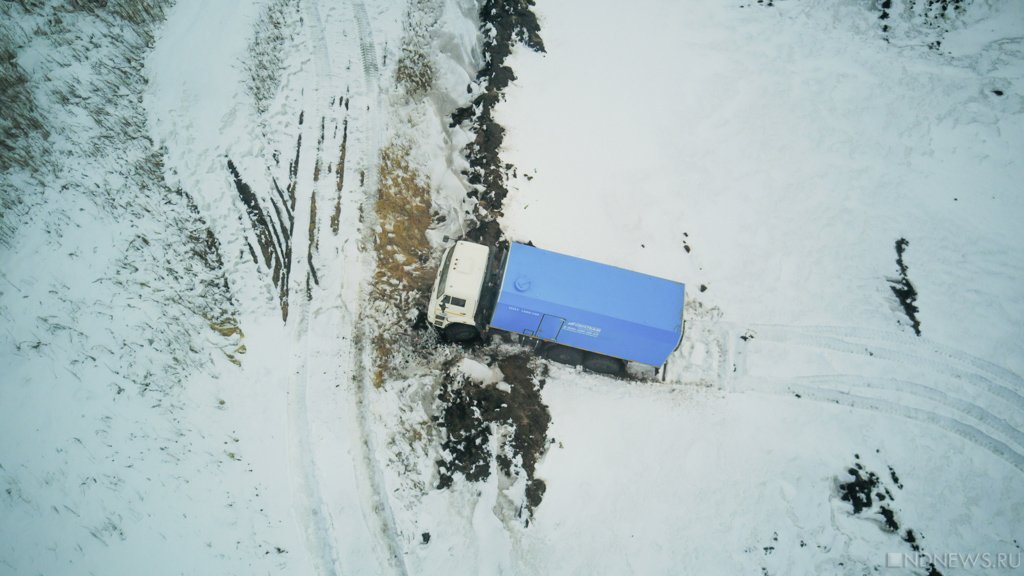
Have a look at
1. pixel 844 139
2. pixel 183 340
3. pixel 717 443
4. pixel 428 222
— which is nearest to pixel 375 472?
pixel 183 340

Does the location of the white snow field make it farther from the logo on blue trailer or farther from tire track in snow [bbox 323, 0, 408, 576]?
the logo on blue trailer

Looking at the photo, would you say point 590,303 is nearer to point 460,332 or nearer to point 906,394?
point 460,332

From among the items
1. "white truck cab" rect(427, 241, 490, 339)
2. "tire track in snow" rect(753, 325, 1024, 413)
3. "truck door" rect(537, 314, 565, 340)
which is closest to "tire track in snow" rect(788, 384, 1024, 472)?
"tire track in snow" rect(753, 325, 1024, 413)

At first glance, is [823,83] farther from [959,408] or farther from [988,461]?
[988,461]

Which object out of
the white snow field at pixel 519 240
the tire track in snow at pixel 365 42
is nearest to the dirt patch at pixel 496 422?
the white snow field at pixel 519 240

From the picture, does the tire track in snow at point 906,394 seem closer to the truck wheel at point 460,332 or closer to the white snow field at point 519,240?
the white snow field at point 519,240

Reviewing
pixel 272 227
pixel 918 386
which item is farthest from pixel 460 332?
pixel 918 386

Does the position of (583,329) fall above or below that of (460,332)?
above
